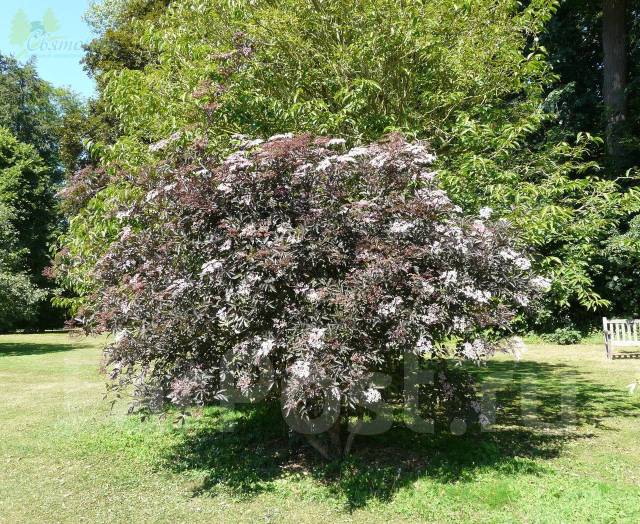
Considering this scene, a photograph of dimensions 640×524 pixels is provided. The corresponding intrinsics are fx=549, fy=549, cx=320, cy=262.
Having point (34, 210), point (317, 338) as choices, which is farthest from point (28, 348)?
point (317, 338)

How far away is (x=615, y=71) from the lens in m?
16.5

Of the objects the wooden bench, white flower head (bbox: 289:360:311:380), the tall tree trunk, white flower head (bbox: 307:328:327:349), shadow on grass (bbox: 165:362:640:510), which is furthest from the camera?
the tall tree trunk

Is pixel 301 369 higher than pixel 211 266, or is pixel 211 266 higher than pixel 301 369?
pixel 211 266

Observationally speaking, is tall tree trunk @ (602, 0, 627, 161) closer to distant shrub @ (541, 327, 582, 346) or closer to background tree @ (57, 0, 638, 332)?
distant shrub @ (541, 327, 582, 346)

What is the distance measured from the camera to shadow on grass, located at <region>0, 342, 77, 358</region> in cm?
1750

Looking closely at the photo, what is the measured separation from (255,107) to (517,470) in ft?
15.6

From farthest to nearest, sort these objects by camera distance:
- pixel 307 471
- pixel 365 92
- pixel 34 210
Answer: pixel 34 210, pixel 365 92, pixel 307 471

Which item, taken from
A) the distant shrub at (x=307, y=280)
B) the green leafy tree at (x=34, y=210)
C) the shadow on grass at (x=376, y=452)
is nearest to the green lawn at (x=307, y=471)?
the shadow on grass at (x=376, y=452)

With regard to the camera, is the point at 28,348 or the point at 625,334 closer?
the point at 625,334

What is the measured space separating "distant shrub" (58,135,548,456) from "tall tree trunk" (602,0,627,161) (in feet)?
44.3

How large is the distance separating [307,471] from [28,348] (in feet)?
56.5

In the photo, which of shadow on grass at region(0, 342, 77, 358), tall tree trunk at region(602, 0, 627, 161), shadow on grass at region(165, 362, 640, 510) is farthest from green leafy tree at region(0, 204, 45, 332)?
tall tree trunk at region(602, 0, 627, 161)

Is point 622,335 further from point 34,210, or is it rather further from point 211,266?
point 34,210

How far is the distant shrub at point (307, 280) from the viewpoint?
4281mm
